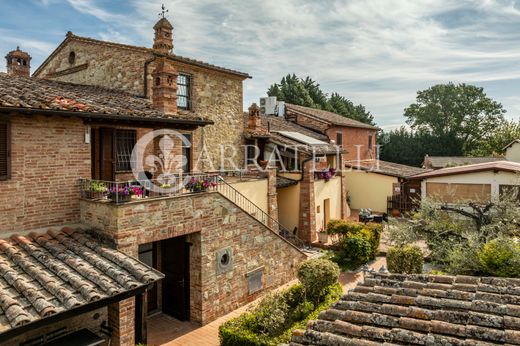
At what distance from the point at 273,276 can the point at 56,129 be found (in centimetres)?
1028

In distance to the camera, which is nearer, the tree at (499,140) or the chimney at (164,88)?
the chimney at (164,88)

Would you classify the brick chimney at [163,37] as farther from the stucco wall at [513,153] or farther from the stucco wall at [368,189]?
the stucco wall at [513,153]

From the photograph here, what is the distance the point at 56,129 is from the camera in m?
11.0

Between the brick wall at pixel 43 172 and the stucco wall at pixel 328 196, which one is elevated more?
the brick wall at pixel 43 172

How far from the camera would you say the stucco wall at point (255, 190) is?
729 inches

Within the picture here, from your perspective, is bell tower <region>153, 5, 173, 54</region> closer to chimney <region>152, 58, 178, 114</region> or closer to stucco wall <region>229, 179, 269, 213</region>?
chimney <region>152, 58, 178, 114</region>

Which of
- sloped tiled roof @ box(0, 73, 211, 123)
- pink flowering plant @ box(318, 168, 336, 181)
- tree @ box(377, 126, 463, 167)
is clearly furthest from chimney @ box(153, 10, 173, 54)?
tree @ box(377, 126, 463, 167)

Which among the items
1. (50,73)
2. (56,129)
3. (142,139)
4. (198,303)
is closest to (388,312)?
(198,303)

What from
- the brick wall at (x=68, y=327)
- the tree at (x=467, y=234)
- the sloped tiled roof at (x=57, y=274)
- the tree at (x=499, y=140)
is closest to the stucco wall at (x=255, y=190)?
the tree at (x=467, y=234)

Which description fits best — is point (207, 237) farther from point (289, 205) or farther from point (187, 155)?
point (289, 205)

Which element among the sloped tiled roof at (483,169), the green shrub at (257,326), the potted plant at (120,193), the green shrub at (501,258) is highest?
the sloped tiled roof at (483,169)

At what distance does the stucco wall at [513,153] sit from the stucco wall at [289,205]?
3274 centimetres

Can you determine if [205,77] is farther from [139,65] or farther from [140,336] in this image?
[140,336]

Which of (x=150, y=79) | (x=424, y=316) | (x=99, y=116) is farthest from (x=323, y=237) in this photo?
(x=424, y=316)
